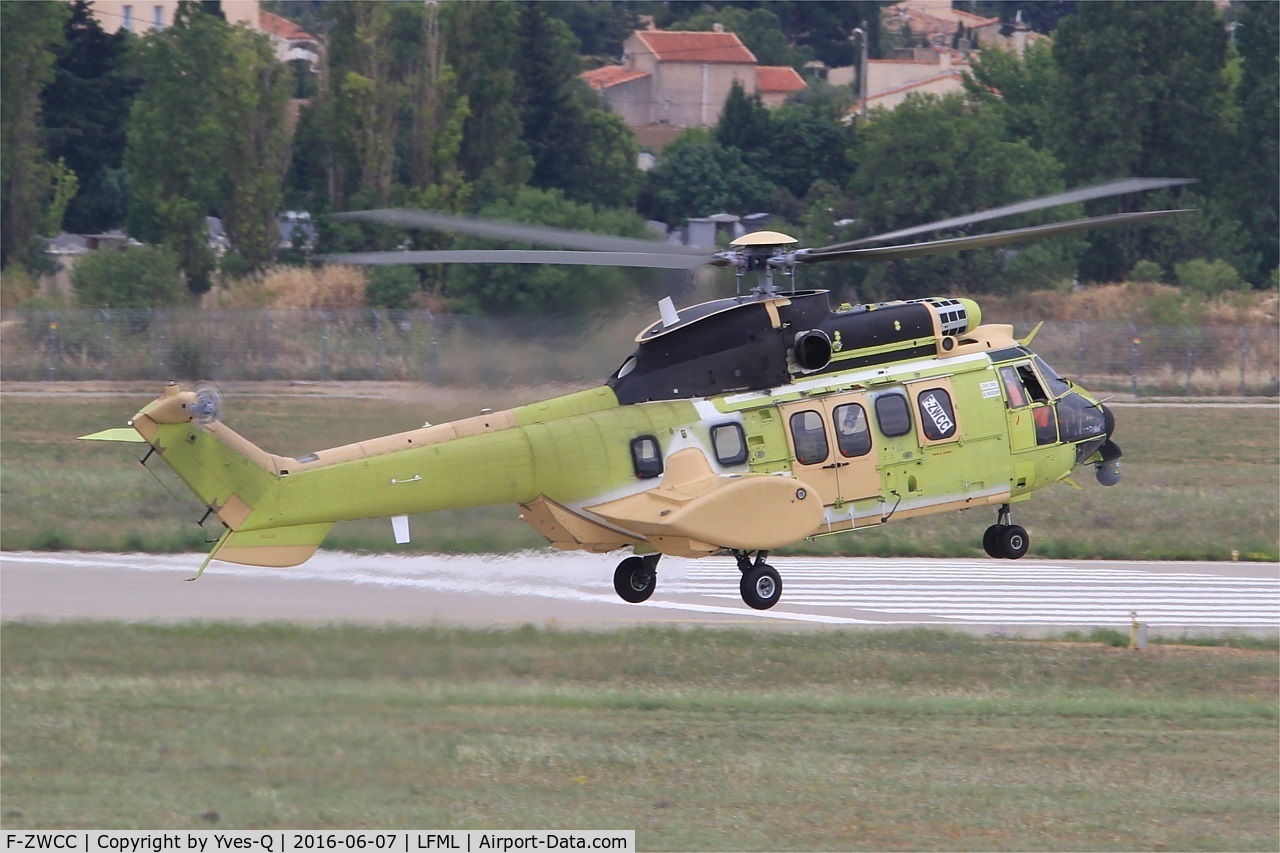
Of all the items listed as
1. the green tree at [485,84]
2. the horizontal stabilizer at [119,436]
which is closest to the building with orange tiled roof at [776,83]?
the green tree at [485,84]

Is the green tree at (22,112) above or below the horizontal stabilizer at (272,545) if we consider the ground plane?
above

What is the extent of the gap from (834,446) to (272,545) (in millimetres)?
6155

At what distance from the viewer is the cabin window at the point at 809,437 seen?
17.7 metres

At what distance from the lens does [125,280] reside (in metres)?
49.8

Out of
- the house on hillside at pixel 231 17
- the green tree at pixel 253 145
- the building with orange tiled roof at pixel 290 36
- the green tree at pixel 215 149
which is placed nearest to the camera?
the green tree at pixel 215 149

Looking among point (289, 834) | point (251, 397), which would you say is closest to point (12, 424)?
point (251, 397)

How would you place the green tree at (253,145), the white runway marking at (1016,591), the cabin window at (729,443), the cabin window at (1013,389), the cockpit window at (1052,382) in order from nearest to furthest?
the cabin window at (729,443) < the cabin window at (1013,389) < the cockpit window at (1052,382) < the white runway marking at (1016,591) < the green tree at (253,145)

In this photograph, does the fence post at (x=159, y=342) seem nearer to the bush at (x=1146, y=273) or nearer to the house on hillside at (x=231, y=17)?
the bush at (x=1146, y=273)

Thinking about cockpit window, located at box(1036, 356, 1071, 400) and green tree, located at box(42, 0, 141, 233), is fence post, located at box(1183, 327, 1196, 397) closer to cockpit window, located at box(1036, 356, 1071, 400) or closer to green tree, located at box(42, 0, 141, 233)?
cockpit window, located at box(1036, 356, 1071, 400)

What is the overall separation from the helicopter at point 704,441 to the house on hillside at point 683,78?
86.0 meters

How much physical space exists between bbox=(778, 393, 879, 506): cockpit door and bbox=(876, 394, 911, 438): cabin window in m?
0.20

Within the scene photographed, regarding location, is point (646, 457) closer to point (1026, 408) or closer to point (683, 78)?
point (1026, 408)

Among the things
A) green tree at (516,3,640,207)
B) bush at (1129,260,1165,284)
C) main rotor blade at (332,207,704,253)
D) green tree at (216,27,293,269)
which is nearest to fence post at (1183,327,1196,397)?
bush at (1129,260,1165,284)
